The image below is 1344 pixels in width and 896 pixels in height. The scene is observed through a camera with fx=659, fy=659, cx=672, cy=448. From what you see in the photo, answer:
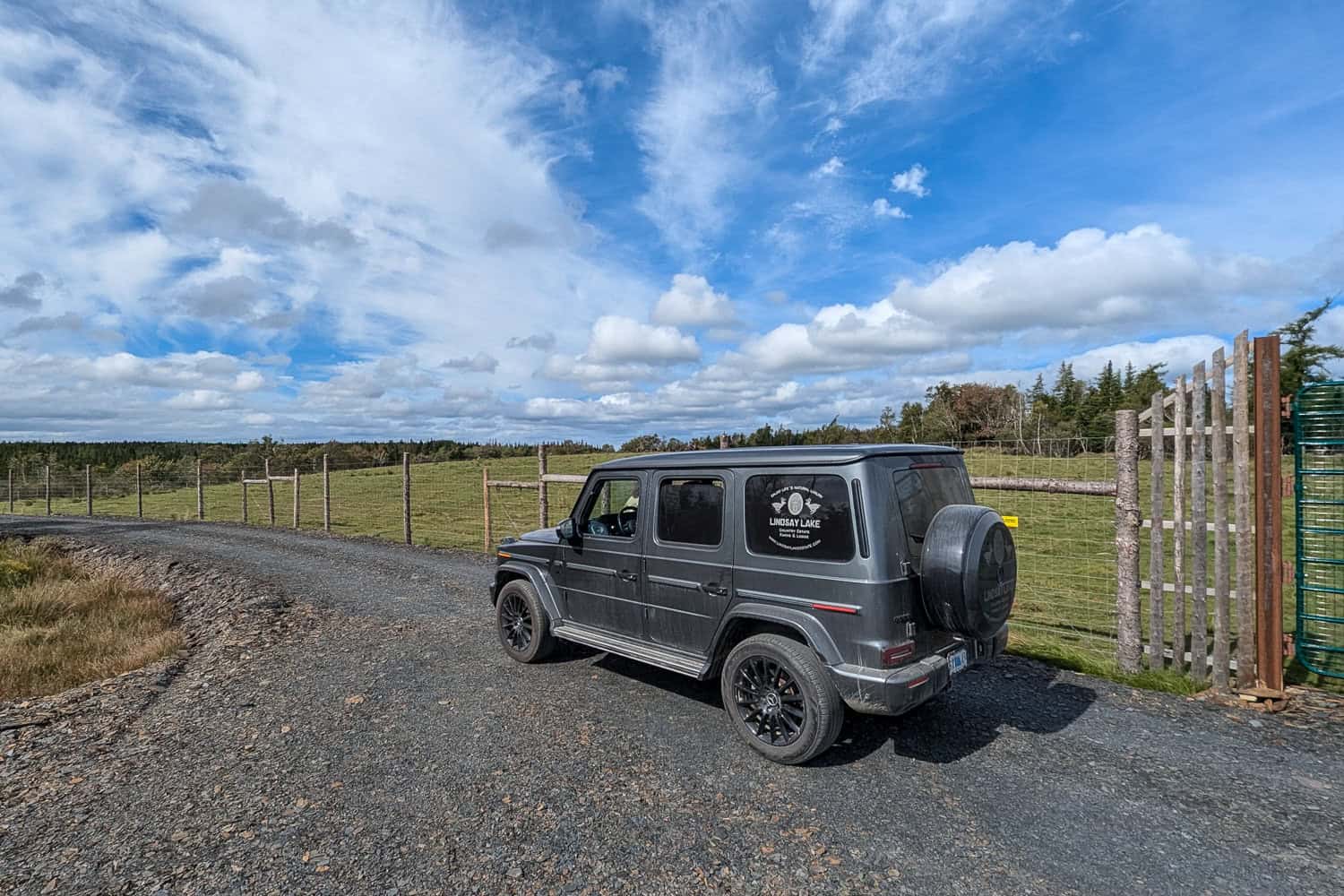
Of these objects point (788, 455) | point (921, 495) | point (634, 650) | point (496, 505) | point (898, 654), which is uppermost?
point (788, 455)

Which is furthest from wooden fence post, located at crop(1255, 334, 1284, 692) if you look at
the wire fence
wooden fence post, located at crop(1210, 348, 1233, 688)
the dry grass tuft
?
the dry grass tuft

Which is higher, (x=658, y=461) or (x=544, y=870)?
(x=658, y=461)

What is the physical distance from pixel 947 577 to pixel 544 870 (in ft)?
8.85

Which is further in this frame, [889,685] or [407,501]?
[407,501]

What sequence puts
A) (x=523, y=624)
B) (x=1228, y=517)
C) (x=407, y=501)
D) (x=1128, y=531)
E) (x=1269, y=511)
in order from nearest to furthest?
1. (x=1269, y=511)
2. (x=1228, y=517)
3. (x=1128, y=531)
4. (x=523, y=624)
5. (x=407, y=501)

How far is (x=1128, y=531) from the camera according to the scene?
5715 mm

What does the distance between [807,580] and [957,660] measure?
3.71ft

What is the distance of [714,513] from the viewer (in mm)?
4781

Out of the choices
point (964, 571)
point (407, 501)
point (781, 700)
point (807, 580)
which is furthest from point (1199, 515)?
point (407, 501)

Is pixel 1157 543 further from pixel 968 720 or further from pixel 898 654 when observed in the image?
pixel 898 654

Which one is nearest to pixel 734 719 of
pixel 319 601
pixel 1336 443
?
pixel 1336 443

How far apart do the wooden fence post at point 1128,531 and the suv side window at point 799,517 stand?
322 centimetres

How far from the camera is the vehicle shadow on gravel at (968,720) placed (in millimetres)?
4465

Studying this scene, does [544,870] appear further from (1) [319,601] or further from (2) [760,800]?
(1) [319,601]
